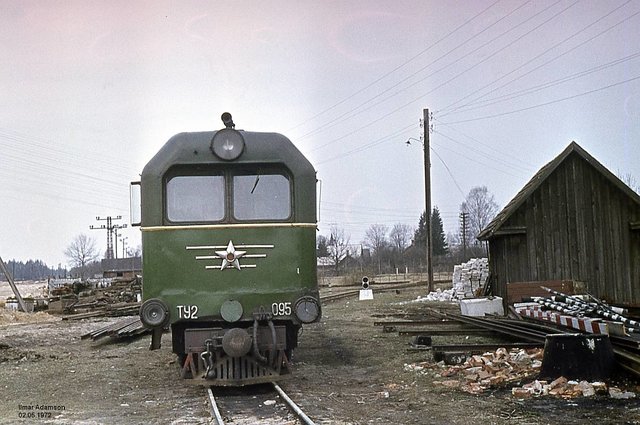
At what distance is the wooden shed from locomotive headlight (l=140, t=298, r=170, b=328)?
1205cm

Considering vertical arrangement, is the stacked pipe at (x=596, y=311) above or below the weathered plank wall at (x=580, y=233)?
below

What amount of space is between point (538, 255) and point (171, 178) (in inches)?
510

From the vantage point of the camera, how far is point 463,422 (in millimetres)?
7031

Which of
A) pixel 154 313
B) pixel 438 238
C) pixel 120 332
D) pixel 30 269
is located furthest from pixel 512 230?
pixel 30 269

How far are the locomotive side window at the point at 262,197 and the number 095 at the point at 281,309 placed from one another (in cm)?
117

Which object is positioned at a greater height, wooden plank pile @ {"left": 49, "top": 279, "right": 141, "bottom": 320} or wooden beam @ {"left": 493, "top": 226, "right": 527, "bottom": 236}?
wooden beam @ {"left": 493, "top": 226, "right": 527, "bottom": 236}

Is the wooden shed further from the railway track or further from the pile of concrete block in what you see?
the railway track

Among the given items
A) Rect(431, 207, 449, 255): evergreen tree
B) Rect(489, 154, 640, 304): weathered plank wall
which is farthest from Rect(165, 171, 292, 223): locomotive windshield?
Rect(431, 207, 449, 255): evergreen tree

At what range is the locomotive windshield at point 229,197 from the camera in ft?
31.0

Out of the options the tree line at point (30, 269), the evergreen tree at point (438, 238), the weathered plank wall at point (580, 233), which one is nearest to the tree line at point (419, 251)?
the evergreen tree at point (438, 238)

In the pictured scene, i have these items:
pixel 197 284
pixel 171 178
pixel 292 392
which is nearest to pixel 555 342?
pixel 292 392

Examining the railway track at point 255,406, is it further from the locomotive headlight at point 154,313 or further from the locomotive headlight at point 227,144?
the locomotive headlight at point 227,144

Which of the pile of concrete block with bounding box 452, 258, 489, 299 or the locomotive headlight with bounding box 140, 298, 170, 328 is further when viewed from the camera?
the pile of concrete block with bounding box 452, 258, 489, 299

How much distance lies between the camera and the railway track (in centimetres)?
736
